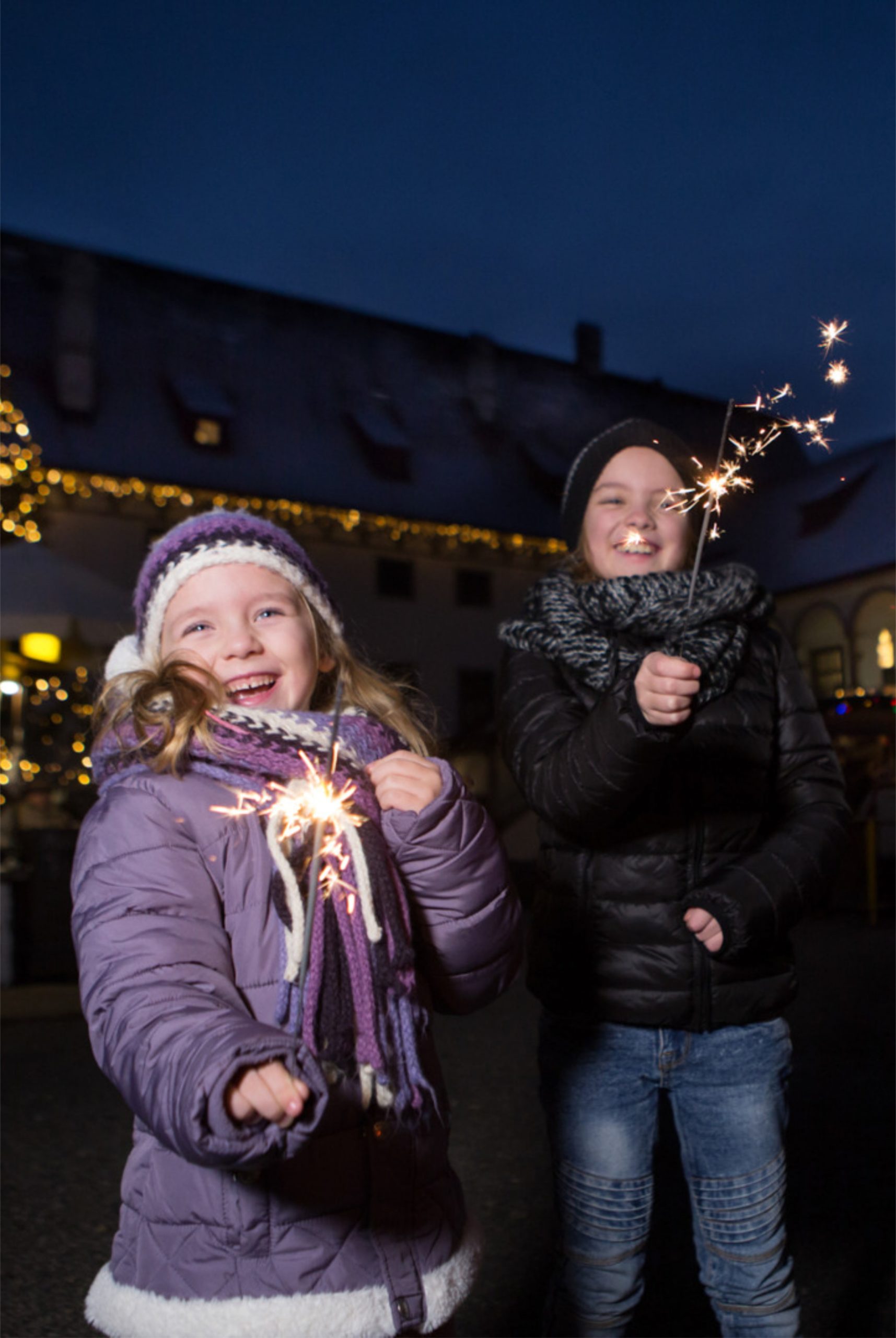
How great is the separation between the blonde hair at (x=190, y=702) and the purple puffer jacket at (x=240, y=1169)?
0.20ft

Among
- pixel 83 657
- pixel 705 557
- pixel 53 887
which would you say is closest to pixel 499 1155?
pixel 705 557

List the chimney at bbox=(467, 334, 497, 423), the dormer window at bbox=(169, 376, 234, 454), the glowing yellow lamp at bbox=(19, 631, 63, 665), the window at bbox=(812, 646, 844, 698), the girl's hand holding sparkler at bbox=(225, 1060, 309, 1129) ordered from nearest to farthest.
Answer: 1. the girl's hand holding sparkler at bbox=(225, 1060, 309, 1129)
2. the window at bbox=(812, 646, 844, 698)
3. the glowing yellow lamp at bbox=(19, 631, 63, 665)
4. the dormer window at bbox=(169, 376, 234, 454)
5. the chimney at bbox=(467, 334, 497, 423)

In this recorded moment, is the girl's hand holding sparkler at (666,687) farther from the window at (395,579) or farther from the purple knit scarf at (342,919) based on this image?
the window at (395,579)

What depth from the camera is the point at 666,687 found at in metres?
1.64

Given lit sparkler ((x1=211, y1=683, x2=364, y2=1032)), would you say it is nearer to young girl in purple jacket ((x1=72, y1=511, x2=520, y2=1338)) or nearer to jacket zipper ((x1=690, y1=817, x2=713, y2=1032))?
young girl in purple jacket ((x1=72, y1=511, x2=520, y2=1338))

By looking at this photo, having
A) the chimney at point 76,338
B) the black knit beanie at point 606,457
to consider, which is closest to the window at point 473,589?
the chimney at point 76,338

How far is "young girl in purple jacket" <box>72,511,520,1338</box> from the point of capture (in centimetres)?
147

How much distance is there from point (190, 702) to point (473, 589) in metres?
22.2

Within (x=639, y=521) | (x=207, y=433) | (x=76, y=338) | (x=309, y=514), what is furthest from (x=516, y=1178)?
(x=76, y=338)

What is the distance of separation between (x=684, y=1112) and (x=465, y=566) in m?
21.8

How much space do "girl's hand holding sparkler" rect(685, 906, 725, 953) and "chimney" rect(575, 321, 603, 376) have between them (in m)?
26.1

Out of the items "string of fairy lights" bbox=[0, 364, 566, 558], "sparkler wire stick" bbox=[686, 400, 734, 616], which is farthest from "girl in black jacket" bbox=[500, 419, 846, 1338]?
"string of fairy lights" bbox=[0, 364, 566, 558]

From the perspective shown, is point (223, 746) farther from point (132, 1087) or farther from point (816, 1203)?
point (816, 1203)

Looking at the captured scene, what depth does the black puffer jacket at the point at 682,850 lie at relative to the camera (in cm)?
203
